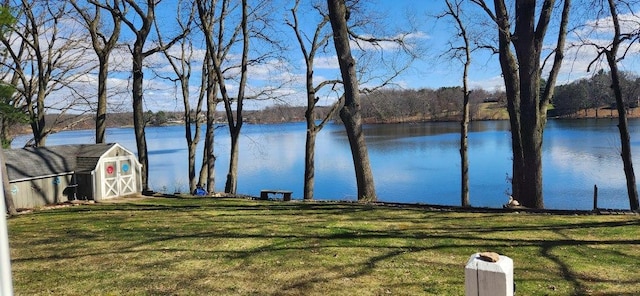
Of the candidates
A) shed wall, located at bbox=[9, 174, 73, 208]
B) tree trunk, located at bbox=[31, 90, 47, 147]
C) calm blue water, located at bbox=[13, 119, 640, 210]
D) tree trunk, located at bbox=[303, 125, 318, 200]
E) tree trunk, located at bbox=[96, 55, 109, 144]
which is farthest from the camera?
calm blue water, located at bbox=[13, 119, 640, 210]

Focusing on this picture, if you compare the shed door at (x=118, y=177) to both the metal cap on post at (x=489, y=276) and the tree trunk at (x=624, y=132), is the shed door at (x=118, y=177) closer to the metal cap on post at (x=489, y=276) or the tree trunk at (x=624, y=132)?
the metal cap on post at (x=489, y=276)

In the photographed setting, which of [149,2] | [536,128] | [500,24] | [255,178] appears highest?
[149,2]

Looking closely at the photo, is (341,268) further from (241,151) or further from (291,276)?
(241,151)

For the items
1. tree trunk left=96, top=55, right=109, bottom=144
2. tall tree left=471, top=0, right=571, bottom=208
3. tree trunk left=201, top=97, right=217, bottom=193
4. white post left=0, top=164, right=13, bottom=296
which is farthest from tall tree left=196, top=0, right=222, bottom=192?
white post left=0, top=164, right=13, bottom=296

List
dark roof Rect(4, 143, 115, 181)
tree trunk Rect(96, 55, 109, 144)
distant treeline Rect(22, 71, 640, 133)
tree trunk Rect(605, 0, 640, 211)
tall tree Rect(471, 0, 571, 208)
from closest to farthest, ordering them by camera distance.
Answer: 1. tall tree Rect(471, 0, 571, 208)
2. tree trunk Rect(605, 0, 640, 211)
3. dark roof Rect(4, 143, 115, 181)
4. distant treeline Rect(22, 71, 640, 133)
5. tree trunk Rect(96, 55, 109, 144)

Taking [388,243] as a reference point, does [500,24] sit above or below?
above

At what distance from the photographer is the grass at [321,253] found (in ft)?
14.2

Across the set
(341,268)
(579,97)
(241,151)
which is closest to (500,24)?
(341,268)

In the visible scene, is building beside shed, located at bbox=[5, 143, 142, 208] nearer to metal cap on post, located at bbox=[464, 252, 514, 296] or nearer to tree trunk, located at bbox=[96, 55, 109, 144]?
tree trunk, located at bbox=[96, 55, 109, 144]

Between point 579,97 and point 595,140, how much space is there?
16187 mm

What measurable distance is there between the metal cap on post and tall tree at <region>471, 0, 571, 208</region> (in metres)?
8.08

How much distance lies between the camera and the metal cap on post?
6.10 ft

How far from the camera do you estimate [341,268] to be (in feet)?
15.8

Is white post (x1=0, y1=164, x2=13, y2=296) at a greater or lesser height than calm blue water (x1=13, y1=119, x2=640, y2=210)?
greater
